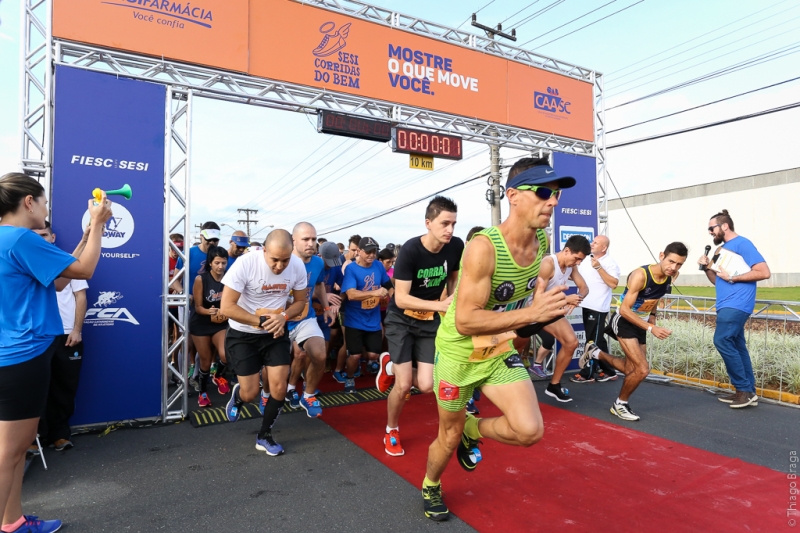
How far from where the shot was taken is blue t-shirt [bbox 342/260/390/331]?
6.52 metres

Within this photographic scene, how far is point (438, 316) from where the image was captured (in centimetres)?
463

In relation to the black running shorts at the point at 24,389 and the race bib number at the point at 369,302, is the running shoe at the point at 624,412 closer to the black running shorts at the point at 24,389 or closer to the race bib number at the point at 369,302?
the race bib number at the point at 369,302

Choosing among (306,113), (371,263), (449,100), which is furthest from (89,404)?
(449,100)

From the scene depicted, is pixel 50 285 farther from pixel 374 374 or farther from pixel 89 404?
pixel 374 374

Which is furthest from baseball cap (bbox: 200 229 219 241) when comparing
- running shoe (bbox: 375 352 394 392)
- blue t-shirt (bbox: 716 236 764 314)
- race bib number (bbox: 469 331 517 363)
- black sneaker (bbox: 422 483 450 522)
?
blue t-shirt (bbox: 716 236 764 314)

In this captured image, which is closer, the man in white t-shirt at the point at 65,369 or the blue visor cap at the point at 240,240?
the man in white t-shirt at the point at 65,369

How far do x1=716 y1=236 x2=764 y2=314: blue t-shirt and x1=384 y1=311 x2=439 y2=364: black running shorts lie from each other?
13.3 feet

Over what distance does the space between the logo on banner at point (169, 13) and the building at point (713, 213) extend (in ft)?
67.5

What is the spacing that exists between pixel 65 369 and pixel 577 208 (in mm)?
7966

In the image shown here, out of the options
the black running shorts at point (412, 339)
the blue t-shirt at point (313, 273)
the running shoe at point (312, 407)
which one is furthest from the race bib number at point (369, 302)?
the black running shorts at point (412, 339)

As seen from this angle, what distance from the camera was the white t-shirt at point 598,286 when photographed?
701 cm

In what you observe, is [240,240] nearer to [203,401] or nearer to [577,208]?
[203,401]

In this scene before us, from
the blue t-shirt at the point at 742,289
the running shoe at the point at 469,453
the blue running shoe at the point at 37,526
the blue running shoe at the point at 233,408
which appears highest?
the blue t-shirt at the point at 742,289

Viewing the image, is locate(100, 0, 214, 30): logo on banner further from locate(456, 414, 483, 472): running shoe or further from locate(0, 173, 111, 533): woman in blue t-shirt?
locate(456, 414, 483, 472): running shoe
